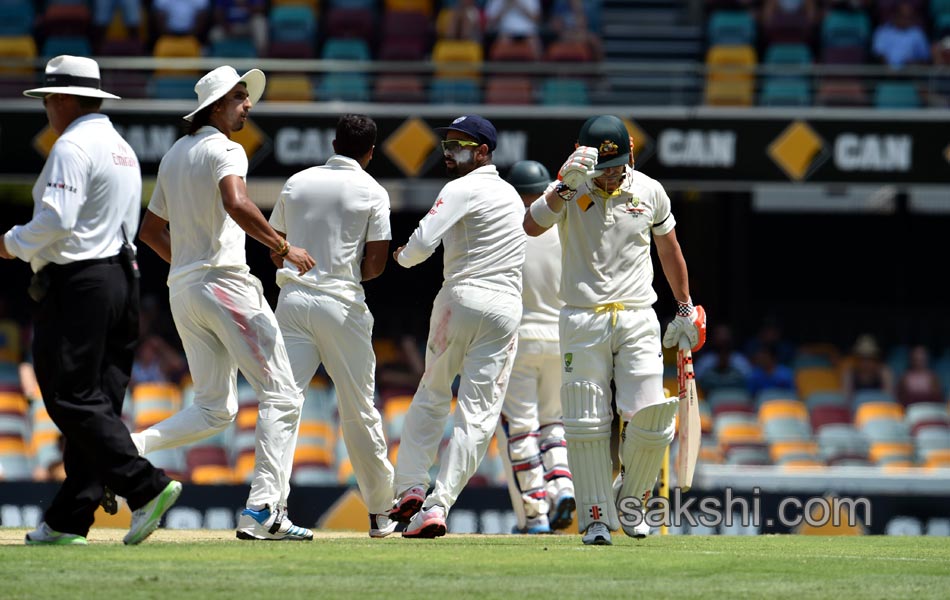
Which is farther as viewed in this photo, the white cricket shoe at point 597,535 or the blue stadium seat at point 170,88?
the blue stadium seat at point 170,88

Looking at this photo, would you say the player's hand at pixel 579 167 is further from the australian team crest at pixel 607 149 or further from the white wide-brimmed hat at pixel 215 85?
the white wide-brimmed hat at pixel 215 85

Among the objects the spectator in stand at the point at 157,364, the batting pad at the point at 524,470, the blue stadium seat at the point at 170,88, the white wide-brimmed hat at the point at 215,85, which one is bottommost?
the spectator in stand at the point at 157,364

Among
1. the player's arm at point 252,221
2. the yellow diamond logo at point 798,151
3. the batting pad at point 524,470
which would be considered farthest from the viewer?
the yellow diamond logo at point 798,151

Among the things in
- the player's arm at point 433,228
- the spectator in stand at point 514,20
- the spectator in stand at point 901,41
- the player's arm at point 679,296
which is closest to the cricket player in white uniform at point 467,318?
the player's arm at point 433,228

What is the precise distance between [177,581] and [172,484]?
35.5 inches

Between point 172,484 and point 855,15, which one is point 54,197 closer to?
point 172,484

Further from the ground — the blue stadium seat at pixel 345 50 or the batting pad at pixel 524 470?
the blue stadium seat at pixel 345 50

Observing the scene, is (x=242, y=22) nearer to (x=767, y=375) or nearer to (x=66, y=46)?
(x=66, y=46)

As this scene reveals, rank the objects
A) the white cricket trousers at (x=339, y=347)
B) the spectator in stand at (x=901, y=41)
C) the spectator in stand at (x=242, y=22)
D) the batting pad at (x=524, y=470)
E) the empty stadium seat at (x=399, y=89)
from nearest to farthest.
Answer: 1. the white cricket trousers at (x=339, y=347)
2. the batting pad at (x=524, y=470)
3. the empty stadium seat at (x=399, y=89)
4. the spectator in stand at (x=901, y=41)
5. the spectator in stand at (x=242, y=22)

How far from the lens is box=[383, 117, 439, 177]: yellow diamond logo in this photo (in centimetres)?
1602

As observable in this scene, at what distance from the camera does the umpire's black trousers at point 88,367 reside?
22.9 feet

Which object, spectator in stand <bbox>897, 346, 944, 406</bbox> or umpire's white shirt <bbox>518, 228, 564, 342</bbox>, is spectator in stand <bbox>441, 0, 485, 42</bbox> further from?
umpire's white shirt <bbox>518, 228, 564, 342</bbox>

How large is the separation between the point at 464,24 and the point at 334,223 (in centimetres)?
1036

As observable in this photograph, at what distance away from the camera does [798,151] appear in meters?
16.1
